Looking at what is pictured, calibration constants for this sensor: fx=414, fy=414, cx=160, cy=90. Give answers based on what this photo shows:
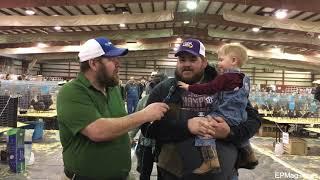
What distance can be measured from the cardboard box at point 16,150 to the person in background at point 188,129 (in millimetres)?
4621

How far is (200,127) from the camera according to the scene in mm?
2338

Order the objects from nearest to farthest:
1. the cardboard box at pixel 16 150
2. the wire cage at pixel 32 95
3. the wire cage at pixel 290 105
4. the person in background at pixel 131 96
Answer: the cardboard box at pixel 16 150
the wire cage at pixel 32 95
the wire cage at pixel 290 105
the person in background at pixel 131 96

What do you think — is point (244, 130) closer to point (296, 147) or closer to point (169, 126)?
point (169, 126)

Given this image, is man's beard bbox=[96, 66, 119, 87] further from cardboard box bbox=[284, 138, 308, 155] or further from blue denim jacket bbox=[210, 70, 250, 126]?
cardboard box bbox=[284, 138, 308, 155]

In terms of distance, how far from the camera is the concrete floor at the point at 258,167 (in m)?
6.69

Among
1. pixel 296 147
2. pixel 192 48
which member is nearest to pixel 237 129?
pixel 192 48

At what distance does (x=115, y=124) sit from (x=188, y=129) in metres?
0.43

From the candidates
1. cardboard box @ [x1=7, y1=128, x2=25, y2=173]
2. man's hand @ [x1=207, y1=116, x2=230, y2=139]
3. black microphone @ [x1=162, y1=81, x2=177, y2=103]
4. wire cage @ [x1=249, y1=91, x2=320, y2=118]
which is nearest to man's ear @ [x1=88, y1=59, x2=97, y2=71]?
black microphone @ [x1=162, y1=81, x2=177, y2=103]

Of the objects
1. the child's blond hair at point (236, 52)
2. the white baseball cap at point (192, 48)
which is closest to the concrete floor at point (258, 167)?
the child's blond hair at point (236, 52)

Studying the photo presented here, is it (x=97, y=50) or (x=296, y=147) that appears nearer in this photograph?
(x=97, y=50)

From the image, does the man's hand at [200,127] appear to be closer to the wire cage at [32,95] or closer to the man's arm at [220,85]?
the man's arm at [220,85]

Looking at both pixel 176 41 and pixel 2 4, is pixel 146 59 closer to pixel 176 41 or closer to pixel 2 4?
pixel 176 41

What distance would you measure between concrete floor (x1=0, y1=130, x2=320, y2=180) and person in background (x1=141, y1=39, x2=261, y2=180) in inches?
123

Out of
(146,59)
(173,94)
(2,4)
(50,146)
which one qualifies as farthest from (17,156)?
(146,59)
